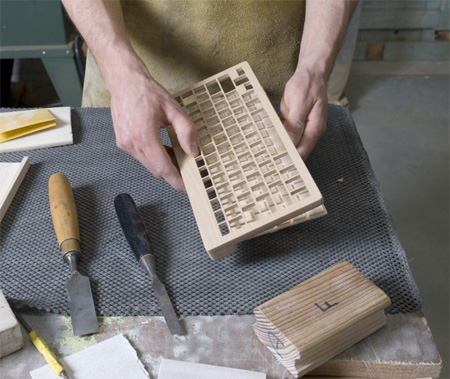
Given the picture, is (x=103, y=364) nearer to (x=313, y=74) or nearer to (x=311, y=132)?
(x=311, y=132)

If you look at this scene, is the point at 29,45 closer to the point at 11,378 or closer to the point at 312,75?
the point at 312,75

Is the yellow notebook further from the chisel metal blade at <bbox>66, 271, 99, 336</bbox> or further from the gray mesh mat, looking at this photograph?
the chisel metal blade at <bbox>66, 271, 99, 336</bbox>

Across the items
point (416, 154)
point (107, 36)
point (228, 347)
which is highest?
point (107, 36)

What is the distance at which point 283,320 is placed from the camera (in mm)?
615

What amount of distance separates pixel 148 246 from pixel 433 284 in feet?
4.25

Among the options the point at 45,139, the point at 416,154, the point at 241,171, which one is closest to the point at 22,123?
the point at 45,139

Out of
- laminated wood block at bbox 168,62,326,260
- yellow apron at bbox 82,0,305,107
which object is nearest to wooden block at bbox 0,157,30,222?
laminated wood block at bbox 168,62,326,260

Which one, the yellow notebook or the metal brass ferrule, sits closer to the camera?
the metal brass ferrule

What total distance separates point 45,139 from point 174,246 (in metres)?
0.35

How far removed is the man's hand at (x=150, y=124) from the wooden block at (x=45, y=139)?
182mm

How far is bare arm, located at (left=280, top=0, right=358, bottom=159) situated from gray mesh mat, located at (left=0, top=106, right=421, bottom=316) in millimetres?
99

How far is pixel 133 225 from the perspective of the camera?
2.55ft

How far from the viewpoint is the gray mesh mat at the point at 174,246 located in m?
0.71

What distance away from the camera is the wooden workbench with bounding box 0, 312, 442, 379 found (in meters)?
0.63
